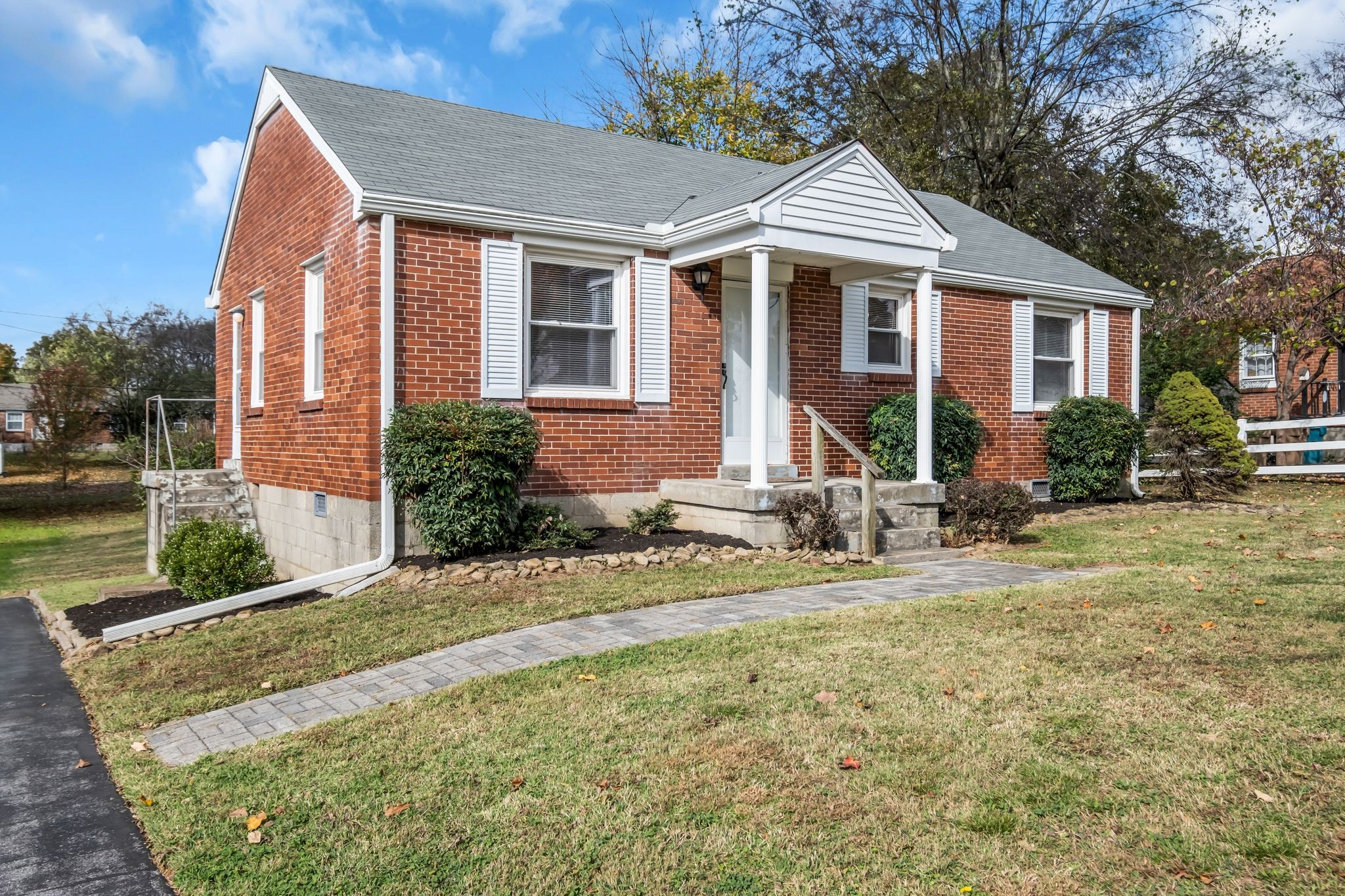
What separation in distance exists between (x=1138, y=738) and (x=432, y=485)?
6310 millimetres

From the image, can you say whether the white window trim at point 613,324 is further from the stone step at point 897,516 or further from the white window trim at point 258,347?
the white window trim at point 258,347

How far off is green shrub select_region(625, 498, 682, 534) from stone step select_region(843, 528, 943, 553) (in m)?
1.92

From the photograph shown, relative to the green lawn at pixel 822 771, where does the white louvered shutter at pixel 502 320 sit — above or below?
above

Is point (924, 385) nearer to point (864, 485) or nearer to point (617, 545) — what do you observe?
point (864, 485)

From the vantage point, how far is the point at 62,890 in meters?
3.33

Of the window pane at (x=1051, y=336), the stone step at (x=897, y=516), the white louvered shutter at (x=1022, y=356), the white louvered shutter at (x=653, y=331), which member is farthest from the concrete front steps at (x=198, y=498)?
the window pane at (x=1051, y=336)

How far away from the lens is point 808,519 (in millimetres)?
9234

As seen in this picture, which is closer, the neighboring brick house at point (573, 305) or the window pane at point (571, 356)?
the neighboring brick house at point (573, 305)

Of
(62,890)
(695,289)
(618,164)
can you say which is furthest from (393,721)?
(618,164)

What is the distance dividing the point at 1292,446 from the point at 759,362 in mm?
14729

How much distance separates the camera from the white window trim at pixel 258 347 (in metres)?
12.9

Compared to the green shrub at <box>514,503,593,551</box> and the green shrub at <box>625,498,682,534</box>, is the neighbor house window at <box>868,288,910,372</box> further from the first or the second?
the green shrub at <box>514,503,593,551</box>

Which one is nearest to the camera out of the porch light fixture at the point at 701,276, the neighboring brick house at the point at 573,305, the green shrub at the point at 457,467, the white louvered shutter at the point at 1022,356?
the green shrub at the point at 457,467

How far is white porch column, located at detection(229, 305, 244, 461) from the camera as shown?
13.8m
